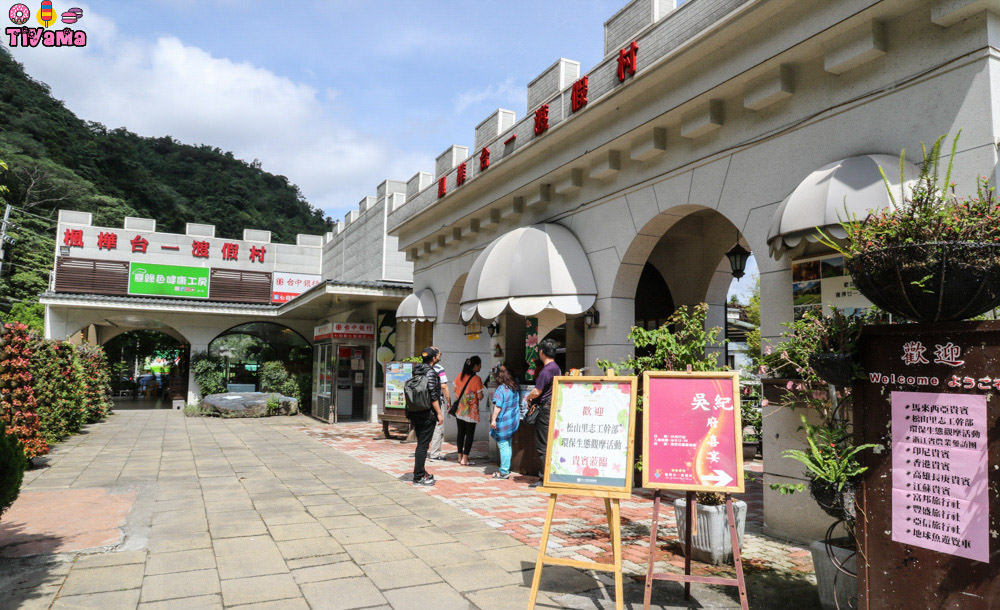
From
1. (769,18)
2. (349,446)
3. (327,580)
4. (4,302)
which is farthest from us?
(4,302)

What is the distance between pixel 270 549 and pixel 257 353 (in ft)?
67.6

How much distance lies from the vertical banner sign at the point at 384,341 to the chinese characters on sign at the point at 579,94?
9.89 meters

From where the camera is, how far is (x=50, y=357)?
10125 millimetres

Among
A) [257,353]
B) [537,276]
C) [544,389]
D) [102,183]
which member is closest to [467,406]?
[537,276]

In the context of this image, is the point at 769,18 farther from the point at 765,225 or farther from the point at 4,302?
the point at 4,302

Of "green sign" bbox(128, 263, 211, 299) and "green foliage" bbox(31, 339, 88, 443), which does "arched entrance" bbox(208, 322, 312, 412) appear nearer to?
"green sign" bbox(128, 263, 211, 299)

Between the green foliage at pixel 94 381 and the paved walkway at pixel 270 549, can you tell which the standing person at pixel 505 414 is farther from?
the green foliage at pixel 94 381

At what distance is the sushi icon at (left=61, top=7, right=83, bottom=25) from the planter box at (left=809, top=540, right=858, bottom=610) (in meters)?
15.7

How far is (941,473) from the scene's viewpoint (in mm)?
2824

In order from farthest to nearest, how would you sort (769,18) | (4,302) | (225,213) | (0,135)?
(225,213) → (0,135) → (4,302) → (769,18)

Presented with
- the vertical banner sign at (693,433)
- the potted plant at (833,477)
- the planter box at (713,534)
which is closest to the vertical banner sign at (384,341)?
the planter box at (713,534)

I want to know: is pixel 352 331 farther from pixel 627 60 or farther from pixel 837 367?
pixel 837 367

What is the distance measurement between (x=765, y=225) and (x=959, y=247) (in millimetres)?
3213

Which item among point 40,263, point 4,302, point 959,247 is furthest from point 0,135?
point 959,247
